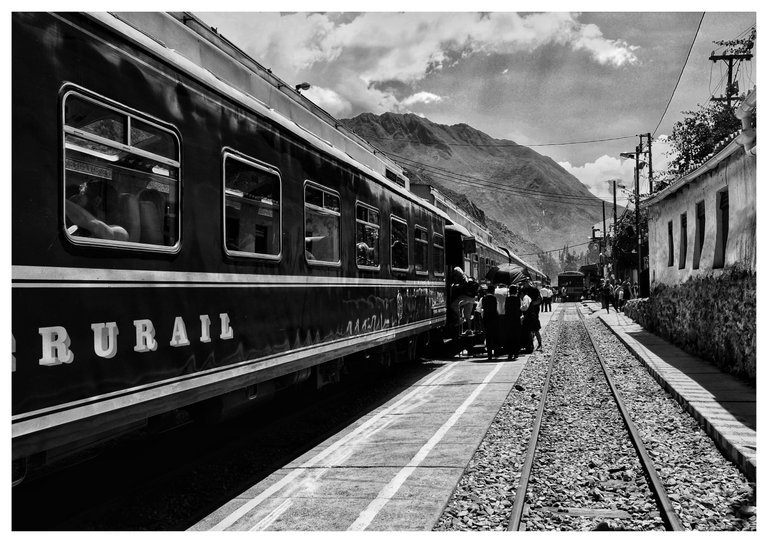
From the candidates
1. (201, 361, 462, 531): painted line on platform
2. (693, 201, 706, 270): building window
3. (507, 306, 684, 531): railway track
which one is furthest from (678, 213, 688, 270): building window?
(201, 361, 462, 531): painted line on platform

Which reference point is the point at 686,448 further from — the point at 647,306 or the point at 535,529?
Answer: the point at 647,306

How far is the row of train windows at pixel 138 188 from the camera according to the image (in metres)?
3.97

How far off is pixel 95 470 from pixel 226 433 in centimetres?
187

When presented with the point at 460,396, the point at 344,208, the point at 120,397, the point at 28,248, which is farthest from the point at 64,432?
the point at 460,396

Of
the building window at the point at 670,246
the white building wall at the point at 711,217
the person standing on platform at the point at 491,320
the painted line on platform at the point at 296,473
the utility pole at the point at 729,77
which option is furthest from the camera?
the utility pole at the point at 729,77

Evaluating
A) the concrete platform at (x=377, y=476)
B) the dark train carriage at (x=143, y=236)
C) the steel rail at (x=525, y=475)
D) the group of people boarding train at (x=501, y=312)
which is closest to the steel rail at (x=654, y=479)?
the steel rail at (x=525, y=475)

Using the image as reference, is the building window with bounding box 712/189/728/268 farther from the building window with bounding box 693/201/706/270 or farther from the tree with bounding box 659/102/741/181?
the tree with bounding box 659/102/741/181

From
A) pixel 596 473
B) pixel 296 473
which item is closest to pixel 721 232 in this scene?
pixel 596 473

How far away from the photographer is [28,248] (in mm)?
3555

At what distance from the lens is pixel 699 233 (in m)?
15.8

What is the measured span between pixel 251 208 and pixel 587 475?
3975mm

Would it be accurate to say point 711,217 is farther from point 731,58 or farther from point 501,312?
point 731,58

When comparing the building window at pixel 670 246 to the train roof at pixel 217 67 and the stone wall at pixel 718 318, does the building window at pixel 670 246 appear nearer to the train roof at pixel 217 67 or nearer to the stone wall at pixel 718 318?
Result: the stone wall at pixel 718 318

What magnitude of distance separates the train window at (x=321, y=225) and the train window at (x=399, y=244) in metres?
2.58
